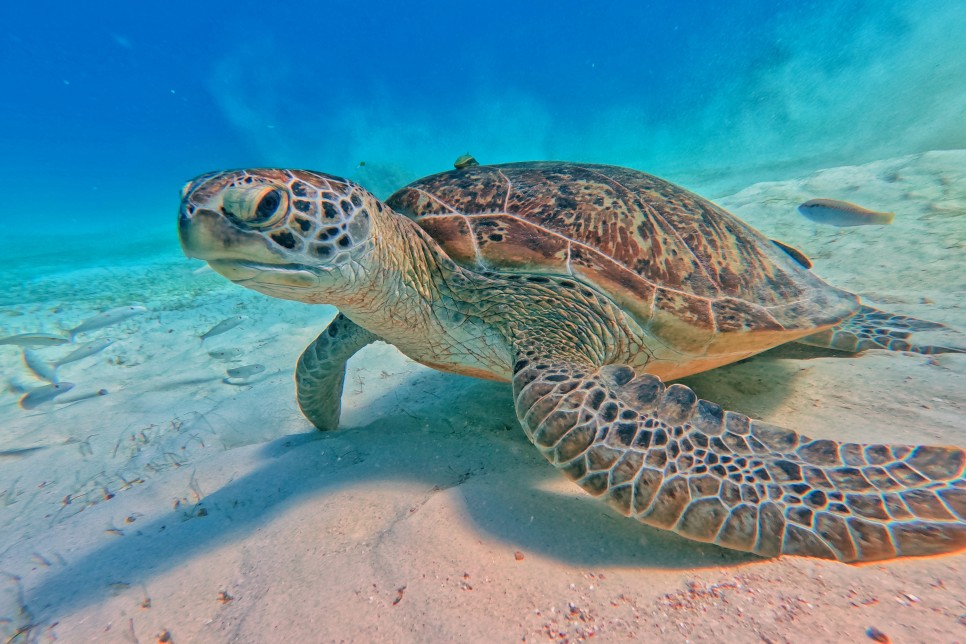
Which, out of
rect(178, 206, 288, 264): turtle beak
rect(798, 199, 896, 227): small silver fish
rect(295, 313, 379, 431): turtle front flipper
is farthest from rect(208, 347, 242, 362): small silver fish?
rect(798, 199, 896, 227): small silver fish

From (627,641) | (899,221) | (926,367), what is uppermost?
(899,221)

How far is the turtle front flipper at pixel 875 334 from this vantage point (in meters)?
2.75

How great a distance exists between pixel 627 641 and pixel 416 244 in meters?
2.08

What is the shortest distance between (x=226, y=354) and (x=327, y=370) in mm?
2778

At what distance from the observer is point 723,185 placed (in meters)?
14.1

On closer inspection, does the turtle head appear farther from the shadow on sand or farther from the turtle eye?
the shadow on sand

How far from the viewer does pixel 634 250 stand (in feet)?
8.25

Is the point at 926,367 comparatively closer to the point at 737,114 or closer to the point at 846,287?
the point at 846,287

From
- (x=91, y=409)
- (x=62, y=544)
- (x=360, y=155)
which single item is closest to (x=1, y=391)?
(x=91, y=409)

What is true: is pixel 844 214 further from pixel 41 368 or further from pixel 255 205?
pixel 41 368

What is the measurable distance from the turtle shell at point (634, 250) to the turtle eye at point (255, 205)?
102 centimetres

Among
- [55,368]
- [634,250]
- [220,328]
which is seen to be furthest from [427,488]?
[55,368]

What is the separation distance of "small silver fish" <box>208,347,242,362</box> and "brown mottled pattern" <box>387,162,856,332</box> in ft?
10.3

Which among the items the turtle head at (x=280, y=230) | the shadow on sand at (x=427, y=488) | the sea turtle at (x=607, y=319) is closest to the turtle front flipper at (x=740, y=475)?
the sea turtle at (x=607, y=319)
